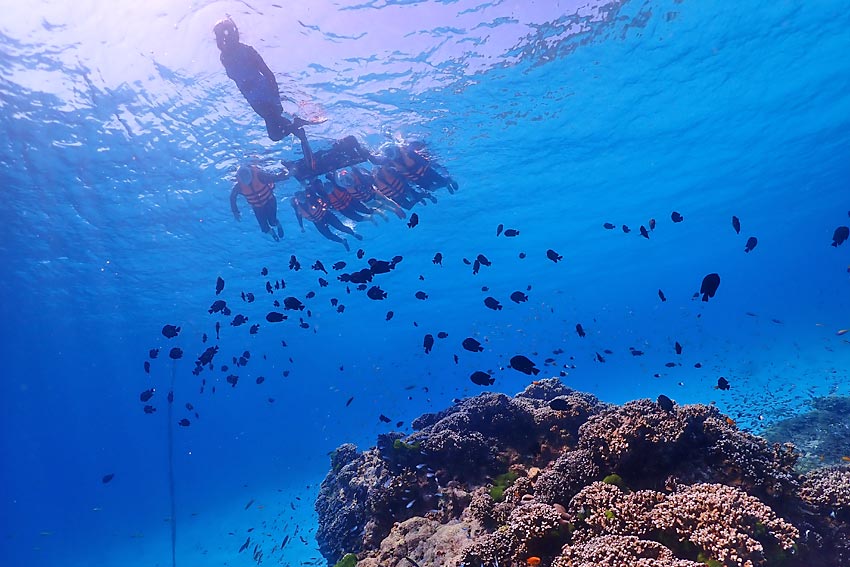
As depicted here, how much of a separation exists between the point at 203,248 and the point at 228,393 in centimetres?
8132

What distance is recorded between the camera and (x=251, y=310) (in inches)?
1726

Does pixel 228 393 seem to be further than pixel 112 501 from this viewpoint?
Yes

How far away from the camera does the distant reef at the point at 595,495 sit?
14.6ft

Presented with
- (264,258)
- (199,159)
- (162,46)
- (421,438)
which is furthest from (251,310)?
(421,438)

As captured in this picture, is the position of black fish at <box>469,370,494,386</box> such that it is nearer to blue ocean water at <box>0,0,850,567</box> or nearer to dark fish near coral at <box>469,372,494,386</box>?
dark fish near coral at <box>469,372,494,386</box>

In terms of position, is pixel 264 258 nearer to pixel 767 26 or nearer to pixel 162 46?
pixel 162 46

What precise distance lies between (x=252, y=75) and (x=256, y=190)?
3.31 meters

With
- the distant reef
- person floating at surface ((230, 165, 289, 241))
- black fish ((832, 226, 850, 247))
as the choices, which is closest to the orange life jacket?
person floating at surface ((230, 165, 289, 241))

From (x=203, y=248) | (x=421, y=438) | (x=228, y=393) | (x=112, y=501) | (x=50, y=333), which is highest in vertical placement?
(x=228, y=393)

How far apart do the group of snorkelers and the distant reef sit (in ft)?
28.2

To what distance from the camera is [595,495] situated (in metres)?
5.06

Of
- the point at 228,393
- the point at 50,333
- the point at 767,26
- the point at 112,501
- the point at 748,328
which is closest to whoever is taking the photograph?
the point at 767,26

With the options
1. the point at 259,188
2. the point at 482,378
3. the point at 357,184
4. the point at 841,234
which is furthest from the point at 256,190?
the point at 841,234

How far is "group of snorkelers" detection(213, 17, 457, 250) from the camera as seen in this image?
12320 millimetres
